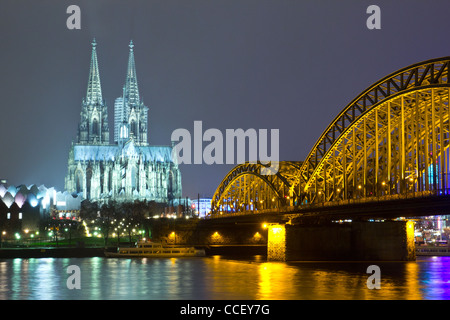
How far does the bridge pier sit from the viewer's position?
4087 inches

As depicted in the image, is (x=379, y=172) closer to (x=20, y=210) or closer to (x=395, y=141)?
(x=395, y=141)

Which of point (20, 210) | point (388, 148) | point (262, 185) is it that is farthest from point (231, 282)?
point (20, 210)

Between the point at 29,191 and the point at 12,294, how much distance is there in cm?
13418

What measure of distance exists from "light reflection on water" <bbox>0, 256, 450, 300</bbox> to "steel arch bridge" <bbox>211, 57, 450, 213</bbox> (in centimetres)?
806

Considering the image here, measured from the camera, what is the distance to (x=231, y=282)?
255 feet

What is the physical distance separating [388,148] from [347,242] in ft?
68.0

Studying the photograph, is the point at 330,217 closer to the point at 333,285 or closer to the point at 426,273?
the point at 426,273

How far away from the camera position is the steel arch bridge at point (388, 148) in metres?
75.5

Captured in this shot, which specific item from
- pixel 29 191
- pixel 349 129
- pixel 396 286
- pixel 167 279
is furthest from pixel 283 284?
pixel 29 191

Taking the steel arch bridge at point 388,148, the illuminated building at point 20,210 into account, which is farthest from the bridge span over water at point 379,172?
the illuminated building at point 20,210

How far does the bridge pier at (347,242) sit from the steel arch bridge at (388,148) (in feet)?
14.2
